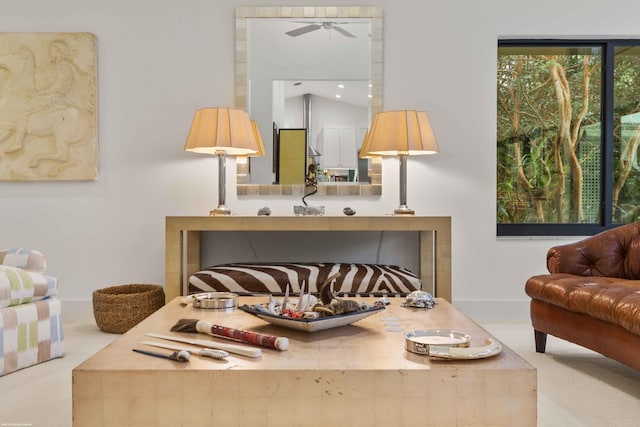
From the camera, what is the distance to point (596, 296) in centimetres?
222

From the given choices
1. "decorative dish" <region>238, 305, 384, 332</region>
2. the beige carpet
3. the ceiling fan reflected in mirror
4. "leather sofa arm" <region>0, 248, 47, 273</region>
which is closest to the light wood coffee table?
"decorative dish" <region>238, 305, 384, 332</region>

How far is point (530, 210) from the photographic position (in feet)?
12.7

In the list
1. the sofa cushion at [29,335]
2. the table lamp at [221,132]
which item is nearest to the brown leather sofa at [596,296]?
the table lamp at [221,132]

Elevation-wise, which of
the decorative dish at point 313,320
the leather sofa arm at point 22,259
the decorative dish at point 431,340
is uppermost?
the leather sofa arm at point 22,259

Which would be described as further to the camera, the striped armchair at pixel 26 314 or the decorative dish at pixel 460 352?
the striped armchair at pixel 26 314

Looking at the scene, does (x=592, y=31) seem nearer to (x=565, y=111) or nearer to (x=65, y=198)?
(x=565, y=111)

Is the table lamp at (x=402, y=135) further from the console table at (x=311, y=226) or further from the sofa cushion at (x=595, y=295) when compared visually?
the sofa cushion at (x=595, y=295)

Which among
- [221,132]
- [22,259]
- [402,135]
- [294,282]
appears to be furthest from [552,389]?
[22,259]

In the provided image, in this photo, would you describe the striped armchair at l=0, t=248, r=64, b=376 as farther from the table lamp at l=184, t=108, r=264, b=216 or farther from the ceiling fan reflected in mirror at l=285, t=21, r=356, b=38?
the ceiling fan reflected in mirror at l=285, t=21, r=356, b=38

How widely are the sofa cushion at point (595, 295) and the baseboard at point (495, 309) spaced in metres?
0.97

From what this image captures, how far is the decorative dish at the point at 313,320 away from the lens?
1.46 metres

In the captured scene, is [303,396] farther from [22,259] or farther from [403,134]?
[403,134]

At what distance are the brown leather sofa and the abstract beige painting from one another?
2884mm

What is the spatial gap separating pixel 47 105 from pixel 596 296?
3384 millimetres
